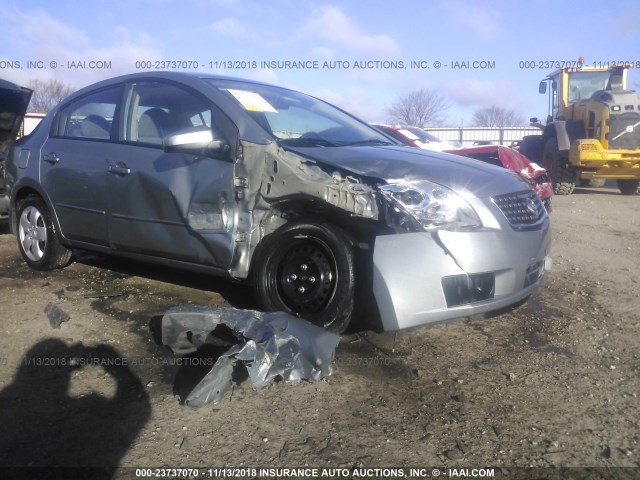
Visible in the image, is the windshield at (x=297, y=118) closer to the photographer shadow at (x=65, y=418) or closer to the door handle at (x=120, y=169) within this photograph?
the door handle at (x=120, y=169)

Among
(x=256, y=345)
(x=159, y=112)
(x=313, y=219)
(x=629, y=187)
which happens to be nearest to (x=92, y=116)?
(x=159, y=112)

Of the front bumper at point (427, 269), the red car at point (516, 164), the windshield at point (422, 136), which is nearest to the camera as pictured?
the front bumper at point (427, 269)

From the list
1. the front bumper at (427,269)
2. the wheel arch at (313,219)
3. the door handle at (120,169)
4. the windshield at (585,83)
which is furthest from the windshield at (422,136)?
the front bumper at (427,269)

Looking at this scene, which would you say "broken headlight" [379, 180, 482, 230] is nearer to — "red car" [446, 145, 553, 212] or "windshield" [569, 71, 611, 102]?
"red car" [446, 145, 553, 212]

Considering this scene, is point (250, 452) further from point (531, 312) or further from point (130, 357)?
point (531, 312)

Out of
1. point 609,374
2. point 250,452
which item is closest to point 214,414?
point 250,452

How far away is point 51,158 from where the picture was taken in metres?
4.83

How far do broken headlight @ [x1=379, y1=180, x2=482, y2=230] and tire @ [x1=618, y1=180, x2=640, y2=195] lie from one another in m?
11.9

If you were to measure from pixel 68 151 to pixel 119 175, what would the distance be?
0.78 metres

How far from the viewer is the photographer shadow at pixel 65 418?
2.34 m

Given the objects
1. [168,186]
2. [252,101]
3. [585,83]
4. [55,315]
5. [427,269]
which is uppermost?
[585,83]

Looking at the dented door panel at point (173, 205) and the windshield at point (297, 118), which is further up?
the windshield at point (297, 118)

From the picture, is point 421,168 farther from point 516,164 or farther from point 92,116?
point 516,164

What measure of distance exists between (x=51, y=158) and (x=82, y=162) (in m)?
0.48
